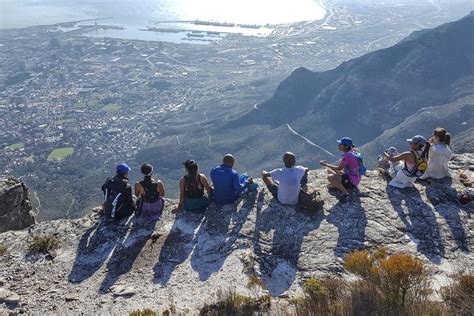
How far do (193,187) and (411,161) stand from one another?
6.10 meters

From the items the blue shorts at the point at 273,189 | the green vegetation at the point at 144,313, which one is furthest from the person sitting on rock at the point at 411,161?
the green vegetation at the point at 144,313

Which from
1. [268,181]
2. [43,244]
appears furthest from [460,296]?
[43,244]

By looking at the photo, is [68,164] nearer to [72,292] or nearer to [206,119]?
[206,119]

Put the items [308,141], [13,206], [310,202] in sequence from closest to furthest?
[310,202]
[13,206]
[308,141]

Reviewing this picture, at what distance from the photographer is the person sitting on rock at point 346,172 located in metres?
11.6

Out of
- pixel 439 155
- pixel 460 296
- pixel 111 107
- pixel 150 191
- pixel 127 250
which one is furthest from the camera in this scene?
pixel 111 107

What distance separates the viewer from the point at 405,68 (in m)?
89.8

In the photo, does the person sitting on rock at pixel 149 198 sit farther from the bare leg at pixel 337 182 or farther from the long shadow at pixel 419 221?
the long shadow at pixel 419 221

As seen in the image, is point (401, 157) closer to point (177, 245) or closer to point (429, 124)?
point (177, 245)

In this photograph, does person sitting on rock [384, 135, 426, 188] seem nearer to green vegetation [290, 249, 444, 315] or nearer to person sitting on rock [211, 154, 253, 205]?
person sitting on rock [211, 154, 253, 205]

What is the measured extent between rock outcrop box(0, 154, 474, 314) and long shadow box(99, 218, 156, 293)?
3cm

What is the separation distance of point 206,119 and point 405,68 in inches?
1891

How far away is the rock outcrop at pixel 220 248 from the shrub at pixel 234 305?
399mm

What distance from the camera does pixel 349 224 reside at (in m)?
10.7
